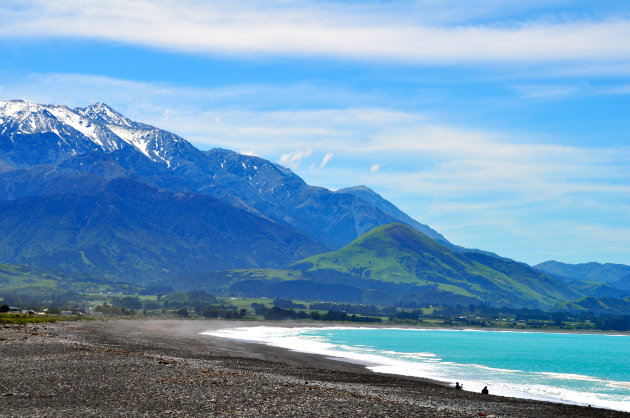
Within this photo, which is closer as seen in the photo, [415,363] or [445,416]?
[445,416]

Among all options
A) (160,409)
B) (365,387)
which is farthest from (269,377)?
(160,409)

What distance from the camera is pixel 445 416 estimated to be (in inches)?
1692

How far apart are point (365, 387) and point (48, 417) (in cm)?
3262

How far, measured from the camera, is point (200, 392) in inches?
1775

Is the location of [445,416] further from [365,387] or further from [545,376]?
[545,376]

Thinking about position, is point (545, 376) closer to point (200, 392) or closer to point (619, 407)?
point (619, 407)

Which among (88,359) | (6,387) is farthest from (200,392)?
(88,359)

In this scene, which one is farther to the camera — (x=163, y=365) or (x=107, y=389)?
(x=163, y=365)

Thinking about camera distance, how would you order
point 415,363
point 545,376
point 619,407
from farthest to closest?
1. point 415,363
2. point 545,376
3. point 619,407

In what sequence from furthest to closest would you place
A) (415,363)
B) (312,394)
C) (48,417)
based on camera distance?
(415,363) → (312,394) → (48,417)

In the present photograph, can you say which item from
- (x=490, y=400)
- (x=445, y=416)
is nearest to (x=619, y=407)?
(x=490, y=400)

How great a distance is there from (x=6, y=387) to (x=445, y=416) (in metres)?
27.3

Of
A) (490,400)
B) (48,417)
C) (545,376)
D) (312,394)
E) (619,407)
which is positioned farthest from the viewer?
(545,376)

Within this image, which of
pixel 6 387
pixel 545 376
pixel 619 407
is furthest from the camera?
pixel 545 376
